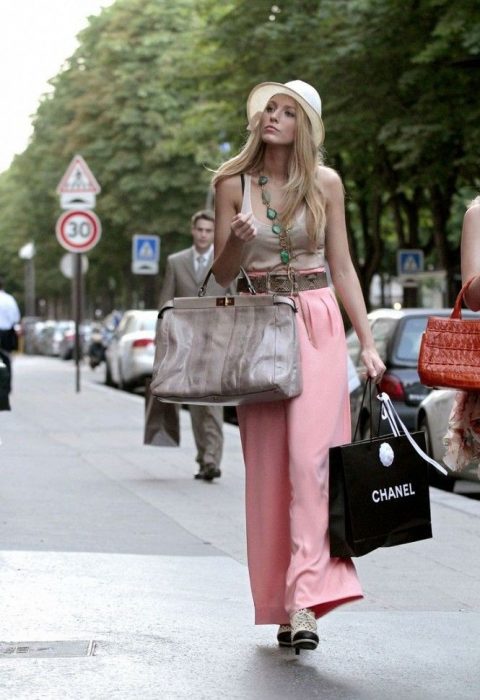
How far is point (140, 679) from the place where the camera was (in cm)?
550

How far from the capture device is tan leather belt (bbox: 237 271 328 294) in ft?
19.6

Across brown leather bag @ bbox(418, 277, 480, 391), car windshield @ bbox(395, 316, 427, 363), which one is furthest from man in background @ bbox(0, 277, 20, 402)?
brown leather bag @ bbox(418, 277, 480, 391)

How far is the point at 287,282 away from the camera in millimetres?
5988

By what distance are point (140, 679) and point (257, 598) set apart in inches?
24.8

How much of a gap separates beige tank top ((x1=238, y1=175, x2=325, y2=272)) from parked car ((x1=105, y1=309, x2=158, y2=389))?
2186 cm

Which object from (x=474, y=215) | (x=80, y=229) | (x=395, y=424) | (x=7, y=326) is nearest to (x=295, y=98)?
(x=474, y=215)

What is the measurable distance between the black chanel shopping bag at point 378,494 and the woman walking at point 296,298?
0.24 ft

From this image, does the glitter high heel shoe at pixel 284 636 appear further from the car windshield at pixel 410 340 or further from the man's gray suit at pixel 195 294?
the car windshield at pixel 410 340

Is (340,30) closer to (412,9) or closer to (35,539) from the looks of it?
(412,9)

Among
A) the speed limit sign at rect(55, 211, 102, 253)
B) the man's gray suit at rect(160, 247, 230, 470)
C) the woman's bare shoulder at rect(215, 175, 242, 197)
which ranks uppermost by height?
the speed limit sign at rect(55, 211, 102, 253)

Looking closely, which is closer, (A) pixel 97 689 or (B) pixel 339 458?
(A) pixel 97 689

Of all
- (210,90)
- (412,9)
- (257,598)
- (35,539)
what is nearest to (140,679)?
(257,598)

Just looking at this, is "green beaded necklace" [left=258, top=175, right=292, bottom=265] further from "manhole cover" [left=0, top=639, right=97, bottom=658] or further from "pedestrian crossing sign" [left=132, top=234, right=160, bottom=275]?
"pedestrian crossing sign" [left=132, top=234, right=160, bottom=275]

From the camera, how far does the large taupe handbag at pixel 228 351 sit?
579 centimetres
